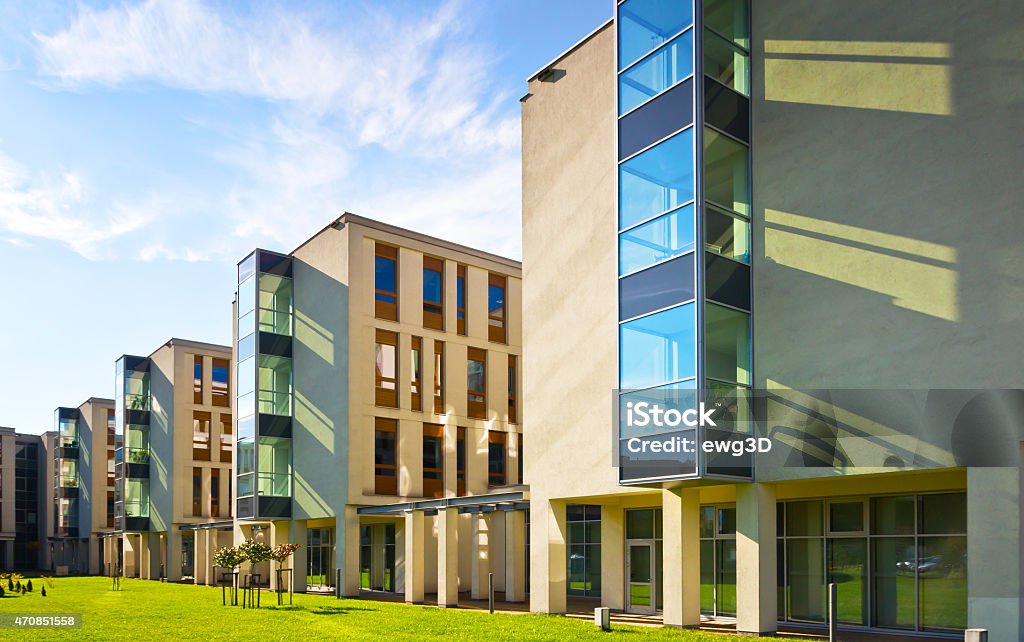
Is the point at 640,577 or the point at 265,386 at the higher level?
the point at 265,386

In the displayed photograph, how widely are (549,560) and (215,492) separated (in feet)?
130

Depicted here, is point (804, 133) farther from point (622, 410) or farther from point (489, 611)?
point (489, 611)

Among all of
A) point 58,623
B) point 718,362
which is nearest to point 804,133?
point 718,362

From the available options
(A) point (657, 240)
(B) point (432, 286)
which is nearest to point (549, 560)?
(A) point (657, 240)

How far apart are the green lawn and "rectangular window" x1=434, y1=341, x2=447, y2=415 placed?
9.80 meters

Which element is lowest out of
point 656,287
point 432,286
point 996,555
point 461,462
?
point 461,462

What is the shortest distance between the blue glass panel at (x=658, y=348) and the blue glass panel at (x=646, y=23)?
6.41m

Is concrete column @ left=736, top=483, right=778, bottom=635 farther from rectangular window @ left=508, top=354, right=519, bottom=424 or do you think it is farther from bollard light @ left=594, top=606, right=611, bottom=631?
rectangular window @ left=508, top=354, right=519, bottom=424

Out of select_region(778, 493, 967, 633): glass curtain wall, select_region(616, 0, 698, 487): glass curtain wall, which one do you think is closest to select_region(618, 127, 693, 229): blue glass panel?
select_region(616, 0, 698, 487): glass curtain wall

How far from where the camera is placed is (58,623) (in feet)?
86.0

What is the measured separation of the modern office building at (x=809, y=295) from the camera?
56.7 feet

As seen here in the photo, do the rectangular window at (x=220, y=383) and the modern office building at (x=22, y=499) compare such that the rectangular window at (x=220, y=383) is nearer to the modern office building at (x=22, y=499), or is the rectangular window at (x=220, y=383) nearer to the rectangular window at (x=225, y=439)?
the rectangular window at (x=225, y=439)

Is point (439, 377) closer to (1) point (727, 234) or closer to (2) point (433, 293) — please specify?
(2) point (433, 293)

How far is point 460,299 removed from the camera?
43.1 metres
